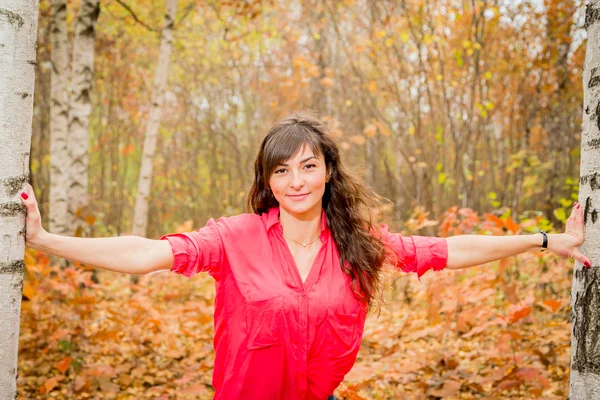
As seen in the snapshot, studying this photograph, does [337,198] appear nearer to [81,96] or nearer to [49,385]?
[49,385]

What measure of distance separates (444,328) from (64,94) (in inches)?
209

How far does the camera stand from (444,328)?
13.1ft

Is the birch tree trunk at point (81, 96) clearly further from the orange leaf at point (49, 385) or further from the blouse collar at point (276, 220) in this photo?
the blouse collar at point (276, 220)

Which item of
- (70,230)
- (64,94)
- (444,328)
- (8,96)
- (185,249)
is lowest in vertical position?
(444,328)

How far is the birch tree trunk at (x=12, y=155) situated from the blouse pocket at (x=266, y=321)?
89 centimetres

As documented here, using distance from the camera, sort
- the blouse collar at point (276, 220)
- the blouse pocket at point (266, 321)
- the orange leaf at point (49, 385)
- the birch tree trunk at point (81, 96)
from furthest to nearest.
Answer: the birch tree trunk at point (81, 96) → the orange leaf at point (49, 385) → the blouse collar at point (276, 220) → the blouse pocket at point (266, 321)

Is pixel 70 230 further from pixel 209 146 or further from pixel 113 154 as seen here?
pixel 209 146

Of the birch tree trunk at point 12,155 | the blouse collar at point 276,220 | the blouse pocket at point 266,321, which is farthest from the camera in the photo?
the blouse collar at point 276,220

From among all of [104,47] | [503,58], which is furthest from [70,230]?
[503,58]

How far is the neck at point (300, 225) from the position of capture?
239 centimetres

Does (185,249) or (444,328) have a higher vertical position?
(185,249)

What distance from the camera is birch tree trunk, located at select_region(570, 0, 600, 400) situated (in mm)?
1879

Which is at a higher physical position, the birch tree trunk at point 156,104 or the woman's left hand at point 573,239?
the birch tree trunk at point 156,104

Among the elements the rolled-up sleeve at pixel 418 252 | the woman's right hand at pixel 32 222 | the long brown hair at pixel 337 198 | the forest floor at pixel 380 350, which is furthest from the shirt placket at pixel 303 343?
the woman's right hand at pixel 32 222
